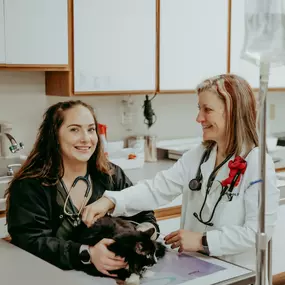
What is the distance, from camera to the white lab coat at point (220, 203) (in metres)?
1.70

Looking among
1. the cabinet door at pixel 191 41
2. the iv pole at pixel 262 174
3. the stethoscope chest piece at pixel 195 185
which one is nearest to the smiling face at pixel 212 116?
the stethoscope chest piece at pixel 195 185

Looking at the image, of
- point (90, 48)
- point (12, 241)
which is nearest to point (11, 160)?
point (90, 48)

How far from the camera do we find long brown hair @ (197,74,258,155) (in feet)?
5.96

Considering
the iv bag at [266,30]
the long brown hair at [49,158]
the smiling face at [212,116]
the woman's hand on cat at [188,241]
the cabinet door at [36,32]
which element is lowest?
the woman's hand on cat at [188,241]

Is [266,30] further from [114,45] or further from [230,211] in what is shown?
[114,45]

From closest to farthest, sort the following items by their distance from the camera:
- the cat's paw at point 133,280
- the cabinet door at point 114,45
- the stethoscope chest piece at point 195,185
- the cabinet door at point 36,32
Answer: the cat's paw at point 133,280 → the stethoscope chest piece at point 195,185 → the cabinet door at point 36,32 → the cabinet door at point 114,45

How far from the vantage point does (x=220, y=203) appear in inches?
71.1

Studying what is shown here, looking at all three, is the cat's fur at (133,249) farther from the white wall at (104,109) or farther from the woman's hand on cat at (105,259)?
the white wall at (104,109)

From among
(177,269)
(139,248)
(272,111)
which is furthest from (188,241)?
(272,111)

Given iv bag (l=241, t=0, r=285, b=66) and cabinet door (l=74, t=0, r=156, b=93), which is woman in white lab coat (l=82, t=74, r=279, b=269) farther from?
cabinet door (l=74, t=0, r=156, b=93)

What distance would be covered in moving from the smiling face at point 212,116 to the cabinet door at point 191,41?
1537 millimetres

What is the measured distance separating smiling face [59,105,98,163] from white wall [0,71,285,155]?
1393 mm

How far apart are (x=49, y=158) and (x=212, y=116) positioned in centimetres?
54

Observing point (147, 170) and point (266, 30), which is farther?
point (147, 170)
